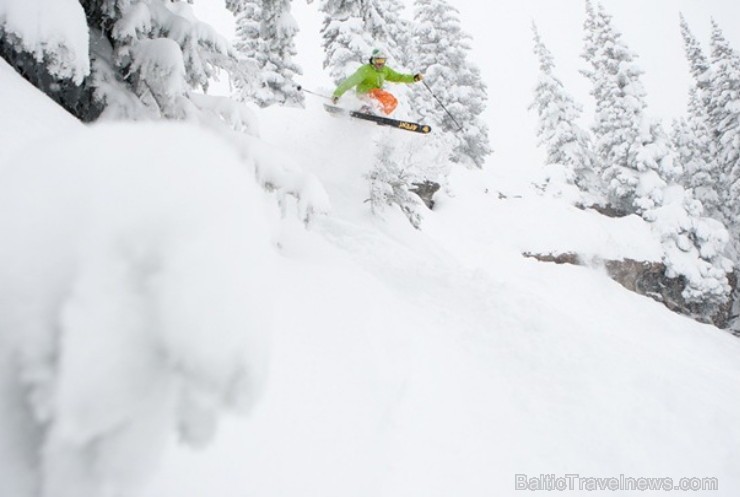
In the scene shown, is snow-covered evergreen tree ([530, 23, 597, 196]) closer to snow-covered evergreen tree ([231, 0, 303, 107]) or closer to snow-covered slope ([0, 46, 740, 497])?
snow-covered evergreen tree ([231, 0, 303, 107])

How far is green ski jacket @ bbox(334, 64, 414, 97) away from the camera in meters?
11.4

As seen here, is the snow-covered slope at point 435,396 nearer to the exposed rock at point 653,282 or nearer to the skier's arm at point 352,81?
the skier's arm at point 352,81

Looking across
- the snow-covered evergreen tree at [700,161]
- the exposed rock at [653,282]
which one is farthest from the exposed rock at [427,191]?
the snow-covered evergreen tree at [700,161]

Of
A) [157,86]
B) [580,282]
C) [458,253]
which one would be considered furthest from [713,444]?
[580,282]

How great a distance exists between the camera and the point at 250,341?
3.59ft

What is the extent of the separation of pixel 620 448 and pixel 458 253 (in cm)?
1029

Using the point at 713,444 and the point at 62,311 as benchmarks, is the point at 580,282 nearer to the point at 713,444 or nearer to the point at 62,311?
the point at 713,444

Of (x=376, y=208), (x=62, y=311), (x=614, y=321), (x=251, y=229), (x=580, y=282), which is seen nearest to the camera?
(x=62, y=311)

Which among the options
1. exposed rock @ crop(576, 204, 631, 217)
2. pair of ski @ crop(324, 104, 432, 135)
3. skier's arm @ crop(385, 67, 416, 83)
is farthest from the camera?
exposed rock @ crop(576, 204, 631, 217)

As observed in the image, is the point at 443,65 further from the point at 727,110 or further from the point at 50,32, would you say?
the point at 50,32

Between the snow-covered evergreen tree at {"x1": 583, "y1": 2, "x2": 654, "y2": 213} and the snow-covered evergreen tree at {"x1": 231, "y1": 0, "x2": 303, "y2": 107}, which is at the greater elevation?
the snow-covered evergreen tree at {"x1": 583, "y1": 2, "x2": 654, "y2": 213}

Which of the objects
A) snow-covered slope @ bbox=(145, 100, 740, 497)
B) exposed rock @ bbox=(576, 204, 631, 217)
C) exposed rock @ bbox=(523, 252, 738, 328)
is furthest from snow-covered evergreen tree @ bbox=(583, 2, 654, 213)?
snow-covered slope @ bbox=(145, 100, 740, 497)

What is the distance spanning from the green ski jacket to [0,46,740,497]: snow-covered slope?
179 centimetres

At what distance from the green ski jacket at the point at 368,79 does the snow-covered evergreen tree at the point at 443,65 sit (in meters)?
16.2
